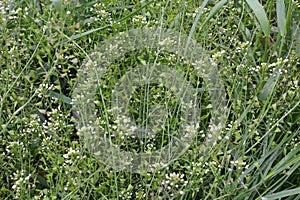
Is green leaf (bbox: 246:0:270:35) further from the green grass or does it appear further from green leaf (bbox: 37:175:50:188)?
green leaf (bbox: 37:175:50:188)

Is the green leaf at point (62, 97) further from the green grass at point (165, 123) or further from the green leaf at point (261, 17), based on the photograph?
the green leaf at point (261, 17)

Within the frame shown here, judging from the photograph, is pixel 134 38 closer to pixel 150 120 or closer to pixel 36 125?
pixel 150 120

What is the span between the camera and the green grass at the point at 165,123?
4.97 ft

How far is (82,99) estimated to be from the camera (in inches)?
63.1

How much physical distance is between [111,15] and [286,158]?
972 millimetres

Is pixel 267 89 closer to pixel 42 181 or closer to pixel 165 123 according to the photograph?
pixel 165 123

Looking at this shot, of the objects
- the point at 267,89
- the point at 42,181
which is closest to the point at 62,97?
the point at 42,181

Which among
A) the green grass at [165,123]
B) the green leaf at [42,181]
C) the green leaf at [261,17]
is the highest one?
the green leaf at [261,17]

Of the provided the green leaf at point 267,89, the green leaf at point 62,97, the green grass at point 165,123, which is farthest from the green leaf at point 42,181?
the green leaf at point 267,89

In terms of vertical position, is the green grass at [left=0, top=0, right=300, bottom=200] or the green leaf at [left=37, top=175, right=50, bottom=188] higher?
the green grass at [left=0, top=0, right=300, bottom=200]

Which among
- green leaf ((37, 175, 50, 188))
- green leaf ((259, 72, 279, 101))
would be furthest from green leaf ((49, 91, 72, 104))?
green leaf ((259, 72, 279, 101))

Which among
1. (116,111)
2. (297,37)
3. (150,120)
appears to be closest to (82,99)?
(116,111)

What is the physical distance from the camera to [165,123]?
167 centimetres

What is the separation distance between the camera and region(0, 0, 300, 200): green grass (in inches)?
59.7
